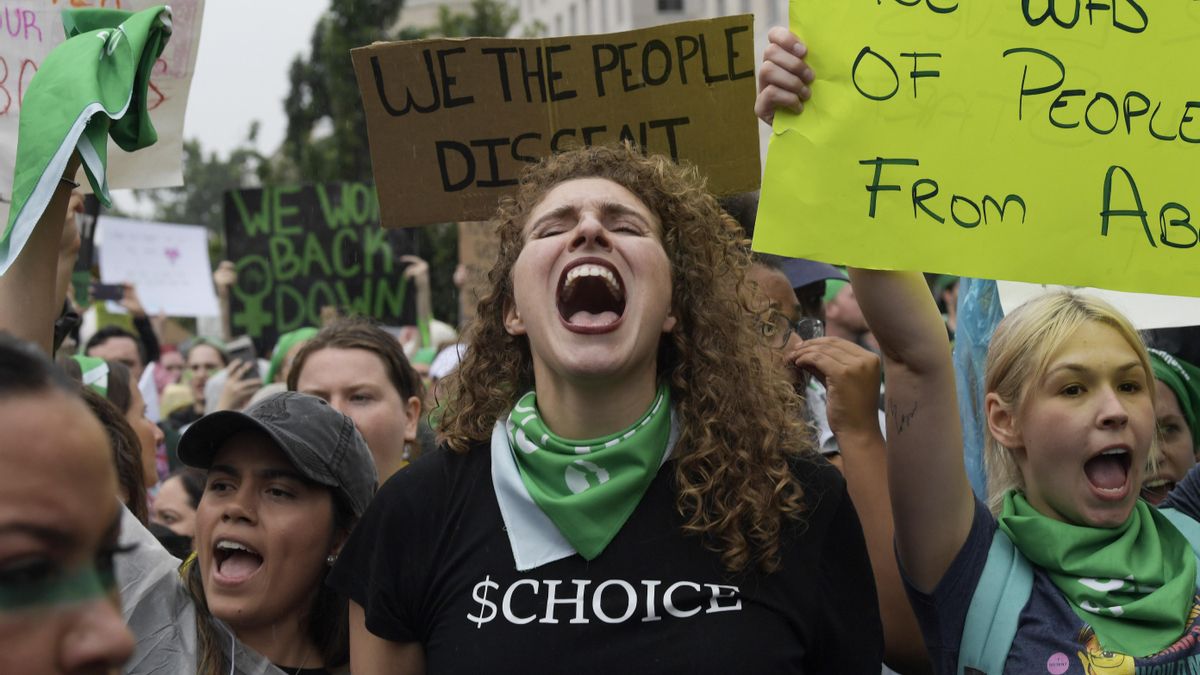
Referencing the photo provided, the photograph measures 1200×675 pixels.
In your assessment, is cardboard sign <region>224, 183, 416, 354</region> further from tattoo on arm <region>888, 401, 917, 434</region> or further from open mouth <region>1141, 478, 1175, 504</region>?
tattoo on arm <region>888, 401, 917, 434</region>

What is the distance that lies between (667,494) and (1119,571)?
0.86 metres

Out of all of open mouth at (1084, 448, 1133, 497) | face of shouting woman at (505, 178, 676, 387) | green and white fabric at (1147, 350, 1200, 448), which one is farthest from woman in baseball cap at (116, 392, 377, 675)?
green and white fabric at (1147, 350, 1200, 448)

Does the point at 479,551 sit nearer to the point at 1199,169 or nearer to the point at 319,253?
the point at 1199,169

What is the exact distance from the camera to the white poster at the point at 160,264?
10555 millimetres

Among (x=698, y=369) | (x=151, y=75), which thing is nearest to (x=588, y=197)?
(x=698, y=369)

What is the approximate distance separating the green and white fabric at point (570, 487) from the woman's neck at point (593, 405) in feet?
0.18

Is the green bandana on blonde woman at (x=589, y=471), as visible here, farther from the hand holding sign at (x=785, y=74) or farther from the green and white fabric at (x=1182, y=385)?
the green and white fabric at (x=1182, y=385)

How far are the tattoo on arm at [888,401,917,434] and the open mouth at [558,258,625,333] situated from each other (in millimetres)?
545

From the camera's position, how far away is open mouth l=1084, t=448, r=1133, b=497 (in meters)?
2.54

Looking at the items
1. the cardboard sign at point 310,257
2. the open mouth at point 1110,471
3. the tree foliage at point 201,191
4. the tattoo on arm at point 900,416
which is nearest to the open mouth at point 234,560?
the tattoo on arm at point 900,416

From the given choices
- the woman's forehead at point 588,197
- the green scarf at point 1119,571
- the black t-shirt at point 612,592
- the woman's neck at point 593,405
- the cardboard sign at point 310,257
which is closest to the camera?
the black t-shirt at point 612,592

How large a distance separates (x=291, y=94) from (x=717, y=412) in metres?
34.9

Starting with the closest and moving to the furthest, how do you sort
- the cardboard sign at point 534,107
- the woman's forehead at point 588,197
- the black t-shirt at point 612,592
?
the black t-shirt at point 612,592 → the woman's forehead at point 588,197 → the cardboard sign at point 534,107

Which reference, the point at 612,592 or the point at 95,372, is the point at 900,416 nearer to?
the point at 612,592
